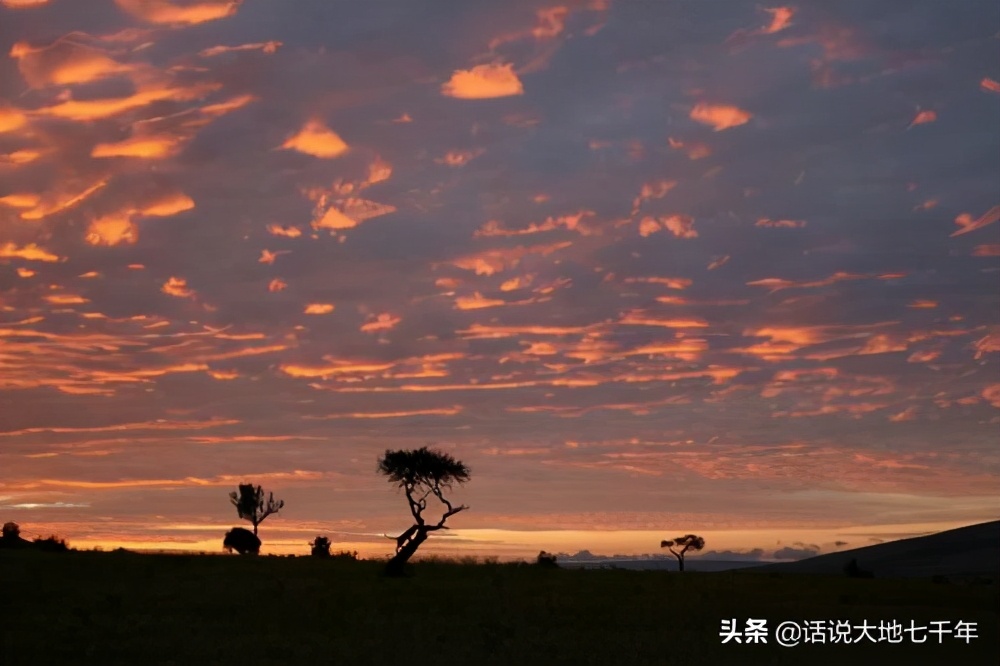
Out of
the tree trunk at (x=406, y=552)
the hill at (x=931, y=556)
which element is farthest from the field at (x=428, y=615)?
the hill at (x=931, y=556)

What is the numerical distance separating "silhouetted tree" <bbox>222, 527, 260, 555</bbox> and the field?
3590 centimetres

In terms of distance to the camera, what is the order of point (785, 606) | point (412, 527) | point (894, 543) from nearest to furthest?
point (785, 606) < point (412, 527) < point (894, 543)

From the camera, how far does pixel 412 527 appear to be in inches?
2036

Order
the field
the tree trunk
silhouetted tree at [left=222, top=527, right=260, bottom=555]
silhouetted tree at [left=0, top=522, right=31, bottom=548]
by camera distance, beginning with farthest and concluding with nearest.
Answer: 1. silhouetted tree at [left=222, top=527, right=260, bottom=555]
2. silhouetted tree at [left=0, top=522, right=31, bottom=548]
3. the tree trunk
4. the field

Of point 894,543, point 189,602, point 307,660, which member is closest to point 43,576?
point 189,602

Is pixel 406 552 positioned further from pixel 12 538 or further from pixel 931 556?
pixel 931 556

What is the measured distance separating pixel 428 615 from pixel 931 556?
89.3 m

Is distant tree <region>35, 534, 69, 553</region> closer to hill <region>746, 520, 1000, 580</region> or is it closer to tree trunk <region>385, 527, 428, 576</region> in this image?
tree trunk <region>385, 527, 428, 576</region>

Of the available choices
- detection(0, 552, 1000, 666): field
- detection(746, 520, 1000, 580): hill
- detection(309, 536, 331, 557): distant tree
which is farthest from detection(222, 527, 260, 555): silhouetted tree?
detection(746, 520, 1000, 580): hill

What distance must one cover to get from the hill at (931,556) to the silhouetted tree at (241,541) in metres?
47.7

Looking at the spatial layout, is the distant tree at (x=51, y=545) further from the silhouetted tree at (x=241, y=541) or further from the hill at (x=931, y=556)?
the hill at (x=931, y=556)

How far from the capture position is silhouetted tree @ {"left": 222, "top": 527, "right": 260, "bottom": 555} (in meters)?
89.6

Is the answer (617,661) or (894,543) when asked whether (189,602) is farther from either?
(894,543)

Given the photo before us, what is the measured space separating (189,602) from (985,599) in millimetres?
29874
